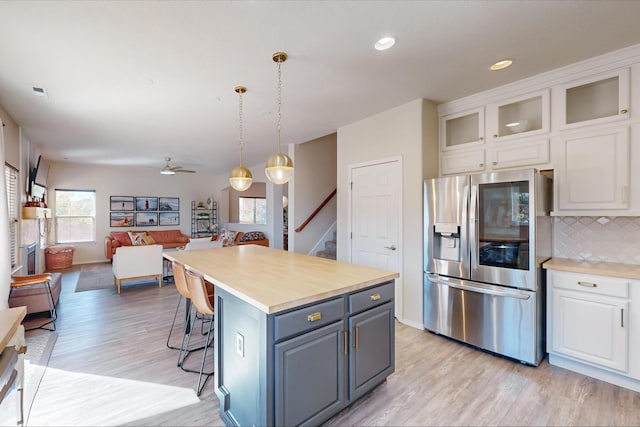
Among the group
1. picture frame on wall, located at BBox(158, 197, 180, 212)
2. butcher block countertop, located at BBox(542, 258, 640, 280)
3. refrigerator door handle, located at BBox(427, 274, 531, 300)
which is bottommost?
refrigerator door handle, located at BBox(427, 274, 531, 300)

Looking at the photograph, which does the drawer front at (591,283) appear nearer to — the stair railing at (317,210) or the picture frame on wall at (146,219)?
the stair railing at (317,210)

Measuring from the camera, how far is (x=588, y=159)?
249 cm

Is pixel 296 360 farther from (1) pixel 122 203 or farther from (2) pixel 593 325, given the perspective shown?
(1) pixel 122 203

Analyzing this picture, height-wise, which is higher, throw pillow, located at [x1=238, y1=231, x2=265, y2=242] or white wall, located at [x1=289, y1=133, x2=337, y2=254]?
white wall, located at [x1=289, y1=133, x2=337, y2=254]

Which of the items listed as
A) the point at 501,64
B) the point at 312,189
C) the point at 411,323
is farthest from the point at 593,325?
the point at 312,189

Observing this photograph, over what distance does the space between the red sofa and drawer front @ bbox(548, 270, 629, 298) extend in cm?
846

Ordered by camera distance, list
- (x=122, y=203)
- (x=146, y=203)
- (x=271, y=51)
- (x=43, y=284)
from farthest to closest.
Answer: (x=146, y=203)
(x=122, y=203)
(x=43, y=284)
(x=271, y=51)

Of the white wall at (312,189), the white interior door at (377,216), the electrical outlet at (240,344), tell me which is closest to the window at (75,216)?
the white wall at (312,189)

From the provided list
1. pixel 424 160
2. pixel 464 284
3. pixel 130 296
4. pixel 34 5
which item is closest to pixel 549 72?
pixel 424 160

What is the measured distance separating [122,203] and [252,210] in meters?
3.83

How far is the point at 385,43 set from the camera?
2.17 m

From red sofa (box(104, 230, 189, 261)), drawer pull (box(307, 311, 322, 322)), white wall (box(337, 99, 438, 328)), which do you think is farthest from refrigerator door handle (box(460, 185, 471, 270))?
red sofa (box(104, 230, 189, 261))

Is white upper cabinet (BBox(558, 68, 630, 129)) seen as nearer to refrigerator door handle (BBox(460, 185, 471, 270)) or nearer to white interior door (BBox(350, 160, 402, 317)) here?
refrigerator door handle (BBox(460, 185, 471, 270))

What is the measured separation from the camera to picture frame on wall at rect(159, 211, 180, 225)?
902 centimetres
